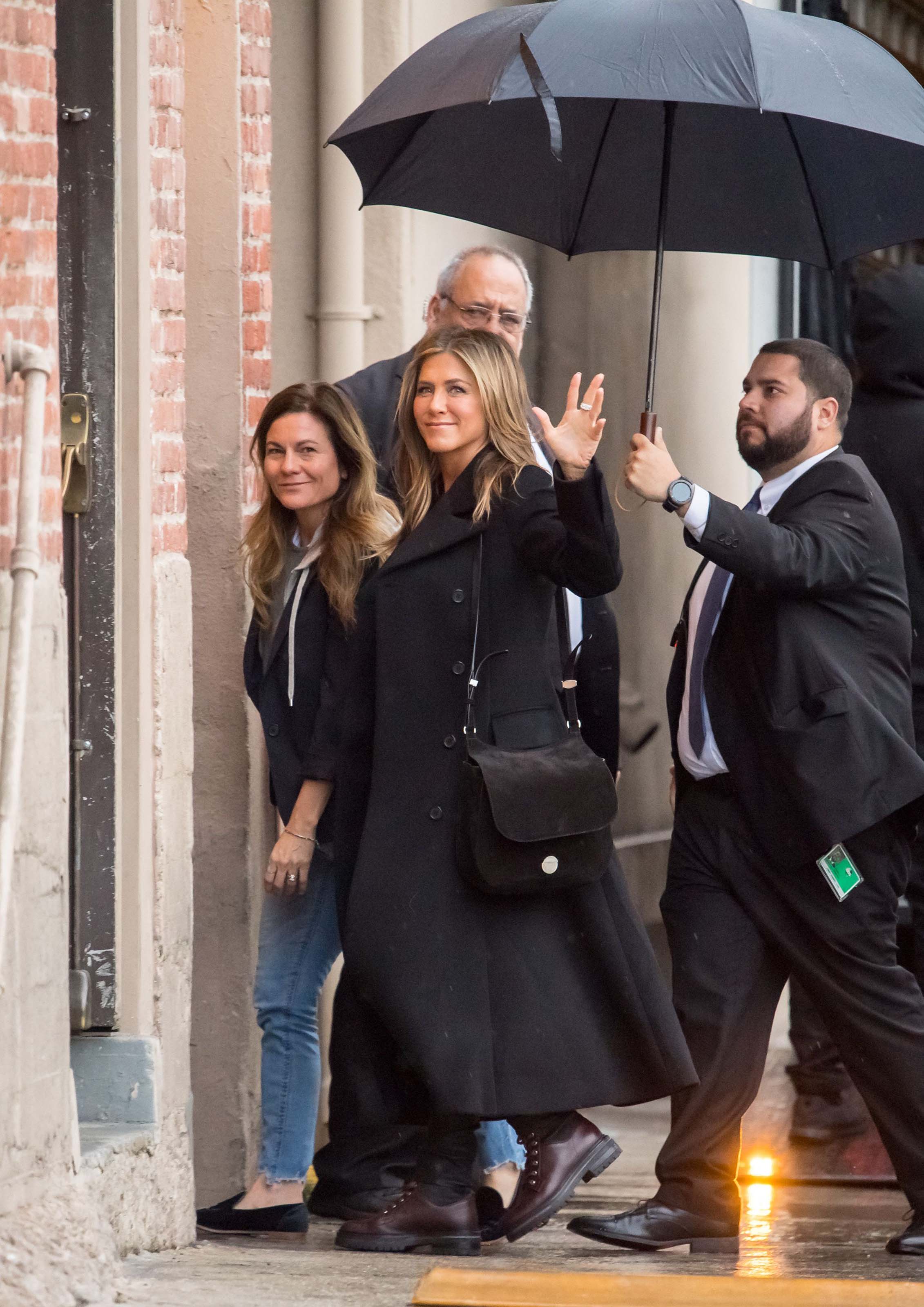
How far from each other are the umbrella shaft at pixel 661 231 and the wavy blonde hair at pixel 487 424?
11.0 inches

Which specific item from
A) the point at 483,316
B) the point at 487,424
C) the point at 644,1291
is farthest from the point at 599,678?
the point at 644,1291

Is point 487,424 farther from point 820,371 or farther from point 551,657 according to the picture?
point 820,371

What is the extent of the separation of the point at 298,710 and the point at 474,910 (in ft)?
2.54

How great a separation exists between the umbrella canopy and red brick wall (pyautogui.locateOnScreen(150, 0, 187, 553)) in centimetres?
40

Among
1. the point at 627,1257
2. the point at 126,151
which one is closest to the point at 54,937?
the point at 627,1257

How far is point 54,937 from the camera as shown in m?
3.58

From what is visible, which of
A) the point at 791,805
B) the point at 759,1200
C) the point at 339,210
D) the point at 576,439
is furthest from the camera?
the point at 339,210

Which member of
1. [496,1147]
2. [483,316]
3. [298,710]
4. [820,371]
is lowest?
[496,1147]

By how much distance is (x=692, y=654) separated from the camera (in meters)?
4.58

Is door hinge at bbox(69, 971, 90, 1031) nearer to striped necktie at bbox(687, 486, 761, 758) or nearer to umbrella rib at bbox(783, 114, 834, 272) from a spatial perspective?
striped necktie at bbox(687, 486, 761, 758)

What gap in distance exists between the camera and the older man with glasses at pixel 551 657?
14.2ft

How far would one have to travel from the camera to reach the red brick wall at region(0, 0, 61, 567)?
3.49 meters

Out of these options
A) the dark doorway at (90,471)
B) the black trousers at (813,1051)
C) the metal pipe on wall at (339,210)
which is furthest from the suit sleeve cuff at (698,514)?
the metal pipe on wall at (339,210)

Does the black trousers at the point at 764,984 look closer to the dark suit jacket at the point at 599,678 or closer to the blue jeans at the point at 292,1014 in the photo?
the dark suit jacket at the point at 599,678
